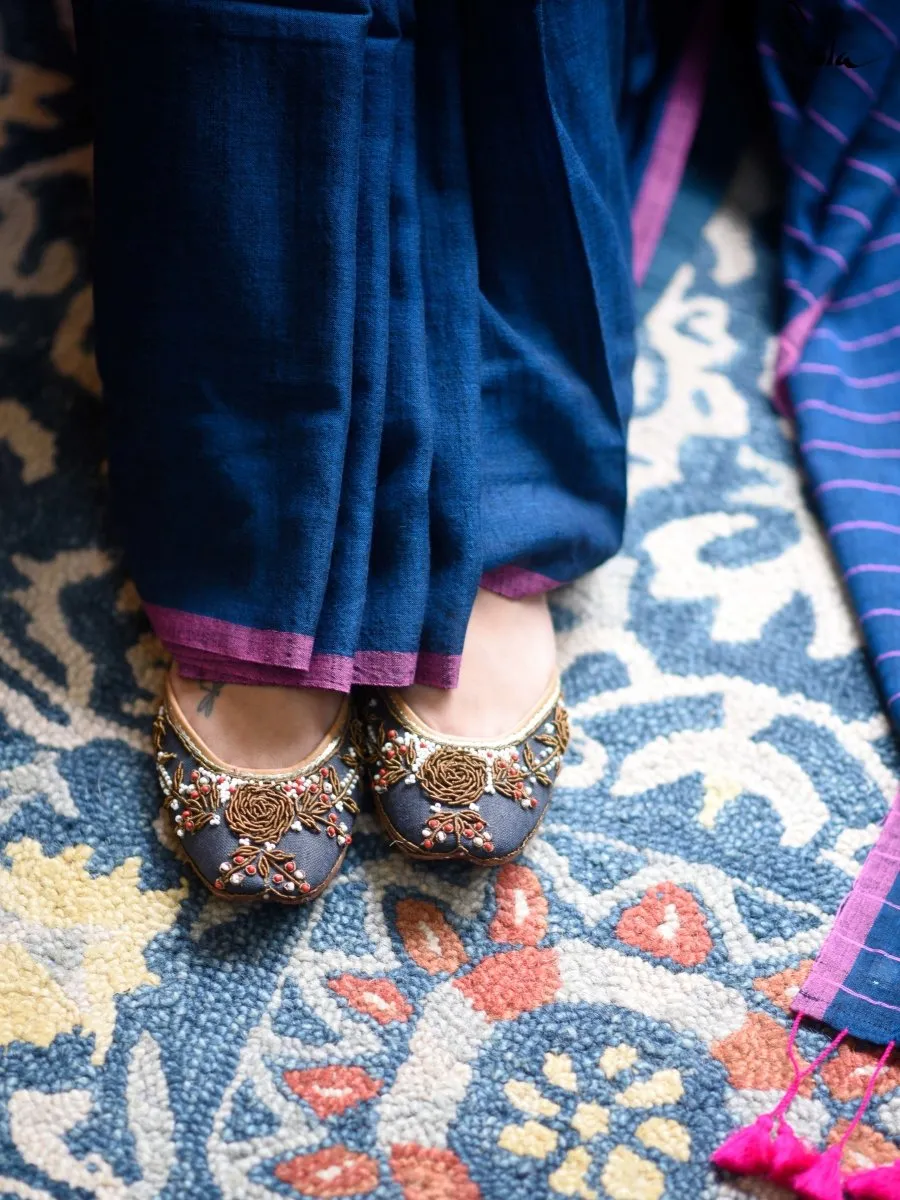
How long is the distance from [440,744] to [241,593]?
0.15 m

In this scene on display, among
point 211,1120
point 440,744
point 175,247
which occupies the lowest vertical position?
point 211,1120

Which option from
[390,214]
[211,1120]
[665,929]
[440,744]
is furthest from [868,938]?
[390,214]

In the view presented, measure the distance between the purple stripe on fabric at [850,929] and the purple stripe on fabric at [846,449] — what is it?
0.85 ft

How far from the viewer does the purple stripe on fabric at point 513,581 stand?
2.34 feet

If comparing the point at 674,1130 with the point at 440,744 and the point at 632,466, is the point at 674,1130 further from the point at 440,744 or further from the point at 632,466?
the point at 632,466

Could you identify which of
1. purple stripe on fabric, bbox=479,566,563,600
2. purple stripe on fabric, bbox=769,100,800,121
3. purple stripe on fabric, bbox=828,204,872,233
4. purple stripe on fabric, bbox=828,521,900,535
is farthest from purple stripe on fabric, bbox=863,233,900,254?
purple stripe on fabric, bbox=479,566,563,600

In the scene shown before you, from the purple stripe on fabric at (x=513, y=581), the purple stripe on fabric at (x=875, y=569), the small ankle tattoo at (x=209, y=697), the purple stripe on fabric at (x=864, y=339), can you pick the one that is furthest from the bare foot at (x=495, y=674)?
the purple stripe on fabric at (x=864, y=339)

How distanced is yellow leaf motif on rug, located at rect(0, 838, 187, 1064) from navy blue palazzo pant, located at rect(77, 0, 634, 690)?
0.45 ft

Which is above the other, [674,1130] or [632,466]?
[632,466]

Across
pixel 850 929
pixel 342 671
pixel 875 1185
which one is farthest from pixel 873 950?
pixel 342 671

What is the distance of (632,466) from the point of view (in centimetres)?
84

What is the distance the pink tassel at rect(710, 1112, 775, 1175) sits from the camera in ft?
2.01

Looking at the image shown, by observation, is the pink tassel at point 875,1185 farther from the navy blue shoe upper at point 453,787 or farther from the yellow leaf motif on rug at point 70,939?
the yellow leaf motif on rug at point 70,939

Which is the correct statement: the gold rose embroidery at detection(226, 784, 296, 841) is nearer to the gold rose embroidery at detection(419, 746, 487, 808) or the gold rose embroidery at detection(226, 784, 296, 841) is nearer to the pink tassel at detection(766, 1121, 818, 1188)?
the gold rose embroidery at detection(419, 746, 487, 808)
